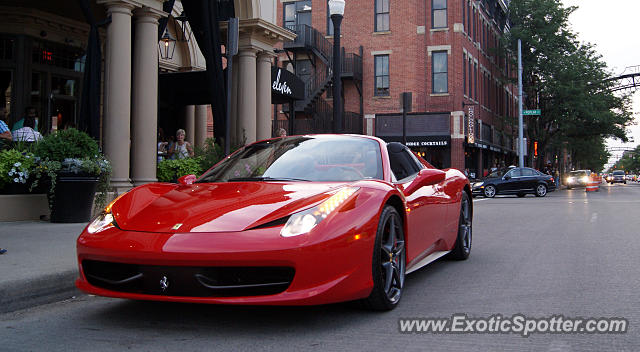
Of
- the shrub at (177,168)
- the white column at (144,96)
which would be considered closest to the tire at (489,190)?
the shrub at (177,168)

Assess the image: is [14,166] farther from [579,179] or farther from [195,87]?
[579,179]

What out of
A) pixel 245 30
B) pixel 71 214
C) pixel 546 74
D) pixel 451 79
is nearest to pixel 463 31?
pixel 451 79

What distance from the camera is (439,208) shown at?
5777 mm

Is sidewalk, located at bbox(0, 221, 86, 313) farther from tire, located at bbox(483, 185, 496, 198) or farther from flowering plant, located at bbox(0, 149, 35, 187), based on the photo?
tire, located at bbox(483, 185, 496, 198)

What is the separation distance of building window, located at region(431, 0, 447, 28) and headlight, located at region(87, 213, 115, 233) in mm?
33252

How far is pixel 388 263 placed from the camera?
4.30m

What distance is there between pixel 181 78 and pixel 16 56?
363cm

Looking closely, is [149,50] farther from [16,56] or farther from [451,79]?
[451,79]

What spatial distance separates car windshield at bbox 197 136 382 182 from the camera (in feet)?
15.9

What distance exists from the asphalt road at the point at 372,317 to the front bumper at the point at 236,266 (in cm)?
25

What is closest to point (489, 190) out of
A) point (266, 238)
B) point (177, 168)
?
point (177, 168)

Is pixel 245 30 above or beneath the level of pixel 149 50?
above

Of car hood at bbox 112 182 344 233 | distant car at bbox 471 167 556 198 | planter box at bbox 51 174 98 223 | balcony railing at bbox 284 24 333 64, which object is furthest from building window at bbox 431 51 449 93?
car hood at bbox 112 182 344 233

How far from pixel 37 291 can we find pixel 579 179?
40712mm
